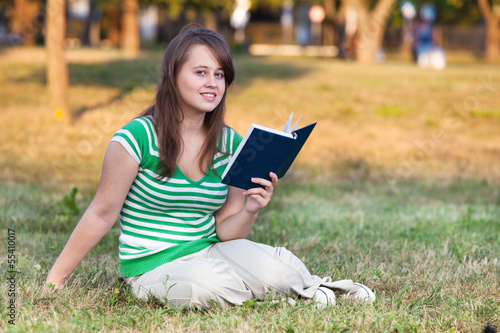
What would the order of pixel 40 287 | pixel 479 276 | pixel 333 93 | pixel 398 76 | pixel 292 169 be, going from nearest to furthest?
pixel 40 287 < pixel 479 276 < pixel 292 169 < pixel 333 93 < pixel 398 76

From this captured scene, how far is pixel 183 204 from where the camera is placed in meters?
2.95

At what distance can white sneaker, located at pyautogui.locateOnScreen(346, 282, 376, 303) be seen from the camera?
314 cm

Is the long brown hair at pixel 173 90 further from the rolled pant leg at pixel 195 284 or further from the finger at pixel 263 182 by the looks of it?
the rolled pant leg at pixel 195 284

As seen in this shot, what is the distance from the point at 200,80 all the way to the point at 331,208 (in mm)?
2846

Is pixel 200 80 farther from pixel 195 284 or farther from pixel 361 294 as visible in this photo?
pixel 361 294

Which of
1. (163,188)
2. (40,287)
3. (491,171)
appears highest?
(163,188)

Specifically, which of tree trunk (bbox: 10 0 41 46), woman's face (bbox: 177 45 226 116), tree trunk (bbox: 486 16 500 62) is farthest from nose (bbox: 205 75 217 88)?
tree trunk (bbox: 486 16 500 62)

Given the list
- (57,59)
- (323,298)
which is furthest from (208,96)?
(57,59)

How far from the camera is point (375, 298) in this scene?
318 cm

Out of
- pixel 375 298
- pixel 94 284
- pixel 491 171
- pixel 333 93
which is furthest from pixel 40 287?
pixel 333 93

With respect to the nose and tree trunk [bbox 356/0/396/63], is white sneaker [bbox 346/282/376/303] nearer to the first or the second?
the nose

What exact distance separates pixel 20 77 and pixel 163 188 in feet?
38.9

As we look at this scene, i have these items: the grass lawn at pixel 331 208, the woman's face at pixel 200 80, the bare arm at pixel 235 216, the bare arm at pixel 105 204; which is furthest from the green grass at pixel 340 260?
the woman's face at pixel 200 80

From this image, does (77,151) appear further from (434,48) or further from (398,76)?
(434,48)
